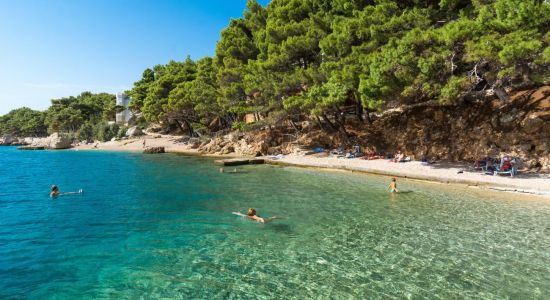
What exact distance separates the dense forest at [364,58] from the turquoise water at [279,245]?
29.0ft

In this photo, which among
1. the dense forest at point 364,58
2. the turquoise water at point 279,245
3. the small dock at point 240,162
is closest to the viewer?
the turquoise water at point 279,245

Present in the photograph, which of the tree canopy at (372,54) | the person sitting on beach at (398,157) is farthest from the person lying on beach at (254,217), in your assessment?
the person sitting on beach at (398,157)

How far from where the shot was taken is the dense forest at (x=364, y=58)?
→ 19.7 metres

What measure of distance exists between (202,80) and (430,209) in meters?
48.8

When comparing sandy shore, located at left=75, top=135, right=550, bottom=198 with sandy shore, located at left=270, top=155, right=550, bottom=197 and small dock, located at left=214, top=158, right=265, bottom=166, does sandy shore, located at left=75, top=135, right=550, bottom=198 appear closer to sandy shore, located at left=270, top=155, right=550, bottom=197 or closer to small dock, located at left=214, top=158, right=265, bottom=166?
sandy shore, located at left=270, top=155, right=550, bottom=197

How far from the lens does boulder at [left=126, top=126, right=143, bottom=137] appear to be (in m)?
78.3

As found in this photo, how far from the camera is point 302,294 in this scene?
24.6 feet

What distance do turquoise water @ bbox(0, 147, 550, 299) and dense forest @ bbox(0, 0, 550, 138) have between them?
8.84 metres

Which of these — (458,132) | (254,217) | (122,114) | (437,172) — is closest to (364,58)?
(458,132)

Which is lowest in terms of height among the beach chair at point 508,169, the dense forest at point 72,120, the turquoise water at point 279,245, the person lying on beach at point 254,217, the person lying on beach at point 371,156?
the turquoise water at point 279,245

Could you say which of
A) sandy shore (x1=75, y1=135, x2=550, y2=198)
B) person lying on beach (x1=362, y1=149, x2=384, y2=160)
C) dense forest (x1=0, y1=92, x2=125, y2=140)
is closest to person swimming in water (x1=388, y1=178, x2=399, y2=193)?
sandy shore (x1=75, y1=135, x2=550, y2=198)

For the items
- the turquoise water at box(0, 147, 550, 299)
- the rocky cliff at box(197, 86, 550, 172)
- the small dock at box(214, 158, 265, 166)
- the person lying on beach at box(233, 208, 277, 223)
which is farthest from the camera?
the small dock at box(214, 158, 265, 166)

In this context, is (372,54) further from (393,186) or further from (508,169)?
(508,169)

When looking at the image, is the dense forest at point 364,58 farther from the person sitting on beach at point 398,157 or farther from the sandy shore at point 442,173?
the sandy shore at point 442,173
